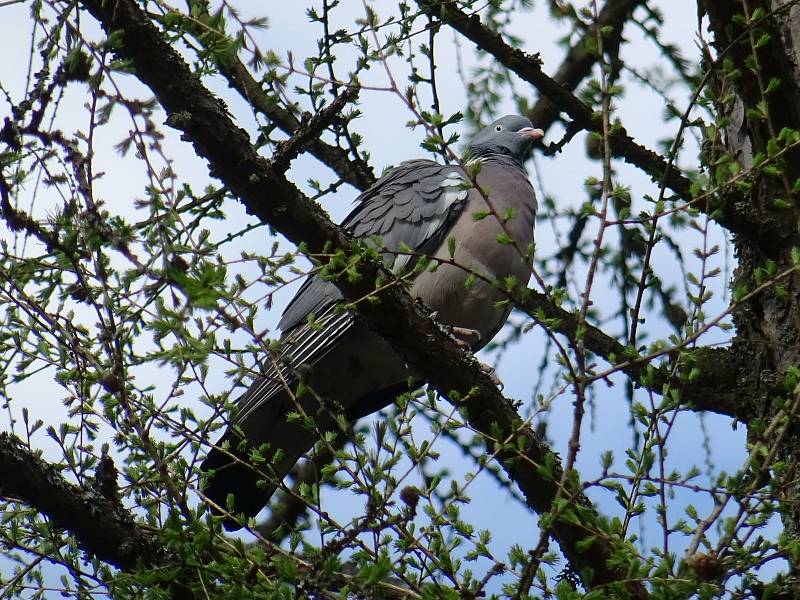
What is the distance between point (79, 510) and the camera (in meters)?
2.64

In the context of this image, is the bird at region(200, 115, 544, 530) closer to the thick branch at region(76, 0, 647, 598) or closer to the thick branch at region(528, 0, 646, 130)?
the thick branch at region(528, 0, 646, 130)

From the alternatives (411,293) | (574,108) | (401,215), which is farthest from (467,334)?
(574,108)

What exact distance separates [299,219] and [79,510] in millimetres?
1061

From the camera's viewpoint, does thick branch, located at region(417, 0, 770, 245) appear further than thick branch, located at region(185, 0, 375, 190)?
No

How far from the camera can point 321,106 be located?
9.73 ft

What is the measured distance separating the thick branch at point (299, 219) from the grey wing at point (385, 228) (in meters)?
0.83

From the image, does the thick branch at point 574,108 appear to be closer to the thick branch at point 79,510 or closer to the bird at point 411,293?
the bird at point 411,293

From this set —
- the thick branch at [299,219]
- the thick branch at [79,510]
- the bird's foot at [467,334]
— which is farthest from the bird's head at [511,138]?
the thick branch at [79,510]

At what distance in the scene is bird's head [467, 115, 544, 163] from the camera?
5.03 m

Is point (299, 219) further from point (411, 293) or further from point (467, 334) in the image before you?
point (467, 334)

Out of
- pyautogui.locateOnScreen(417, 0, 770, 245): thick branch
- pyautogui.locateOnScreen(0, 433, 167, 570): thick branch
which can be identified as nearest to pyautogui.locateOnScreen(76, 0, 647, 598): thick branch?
pyautogui.locateOnScreen(0, 433, 167, 570): thick branch

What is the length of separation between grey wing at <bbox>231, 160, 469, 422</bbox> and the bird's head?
0.56 meters

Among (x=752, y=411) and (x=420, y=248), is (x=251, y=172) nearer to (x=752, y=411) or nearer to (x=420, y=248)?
(x=420, y=248)

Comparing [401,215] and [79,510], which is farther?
[401,215]
